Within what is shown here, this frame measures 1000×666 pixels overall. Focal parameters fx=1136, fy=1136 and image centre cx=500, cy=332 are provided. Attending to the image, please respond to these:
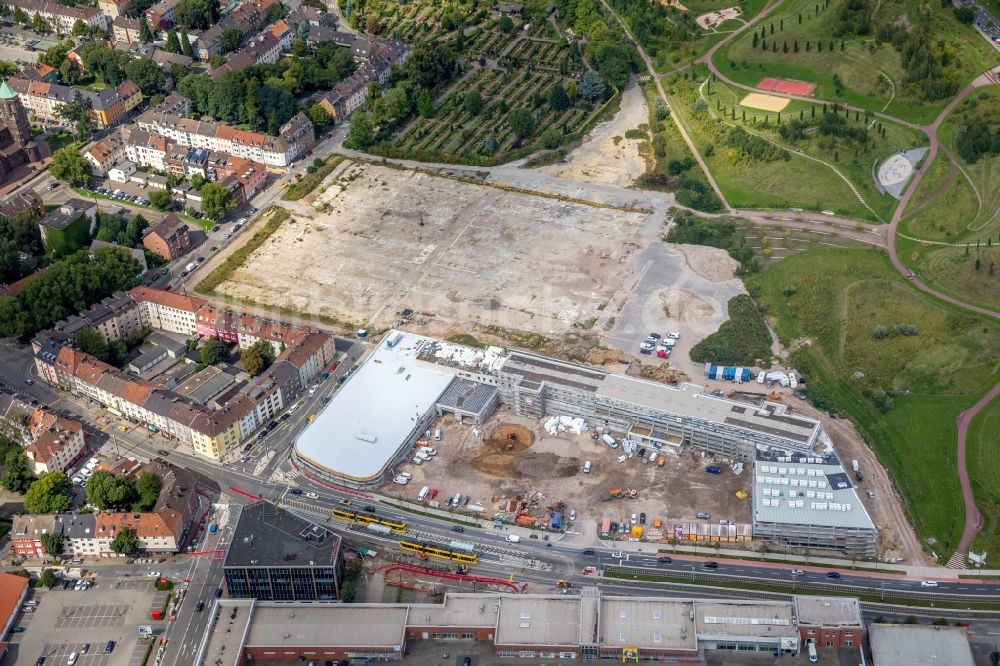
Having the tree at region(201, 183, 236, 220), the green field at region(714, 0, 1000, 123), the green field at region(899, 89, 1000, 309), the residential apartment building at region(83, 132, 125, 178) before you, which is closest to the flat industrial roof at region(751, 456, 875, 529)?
the green field at region(899, 89, 1000, 309)

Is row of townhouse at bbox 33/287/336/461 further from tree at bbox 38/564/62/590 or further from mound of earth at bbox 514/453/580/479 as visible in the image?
mound of earth at bbox 514/453/580/479

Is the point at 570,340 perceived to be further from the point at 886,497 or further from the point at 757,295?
the point at 886,497

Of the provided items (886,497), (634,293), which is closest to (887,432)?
(886,497)

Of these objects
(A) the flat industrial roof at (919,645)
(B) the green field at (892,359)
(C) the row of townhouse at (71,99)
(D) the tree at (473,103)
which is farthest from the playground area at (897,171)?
(C) the row of townhouse at (71,99)

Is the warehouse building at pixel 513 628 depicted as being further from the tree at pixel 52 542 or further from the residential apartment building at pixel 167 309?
the residential apartment building at pixel 167 309

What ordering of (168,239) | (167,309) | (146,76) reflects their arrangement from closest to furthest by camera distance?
(167,309), (168,239), (146,76)

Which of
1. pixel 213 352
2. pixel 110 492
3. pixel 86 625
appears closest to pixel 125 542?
pixel 110 492

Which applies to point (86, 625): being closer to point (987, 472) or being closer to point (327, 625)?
point (327, 625)
